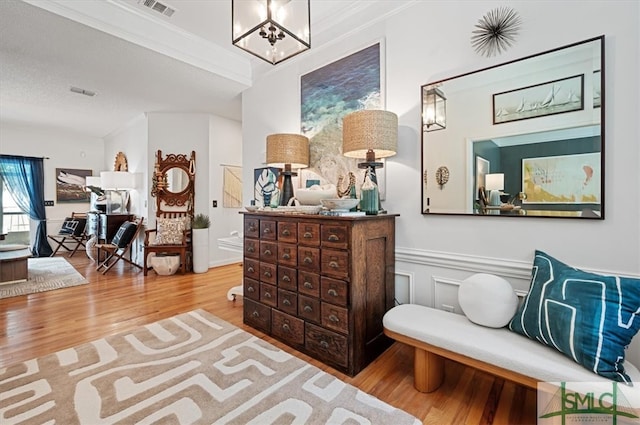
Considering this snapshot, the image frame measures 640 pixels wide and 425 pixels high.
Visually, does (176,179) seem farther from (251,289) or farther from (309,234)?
(309,234)

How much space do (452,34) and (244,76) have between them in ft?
8.14

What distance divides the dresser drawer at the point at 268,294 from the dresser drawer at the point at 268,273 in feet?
0.14

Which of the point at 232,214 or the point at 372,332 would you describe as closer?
the point at 372,332

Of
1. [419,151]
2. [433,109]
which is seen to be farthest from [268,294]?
[433,109]

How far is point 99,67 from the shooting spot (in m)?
3.12

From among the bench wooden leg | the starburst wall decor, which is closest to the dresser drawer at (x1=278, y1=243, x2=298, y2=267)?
the bench wooden leg

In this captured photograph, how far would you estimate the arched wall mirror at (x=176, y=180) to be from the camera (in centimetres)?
482

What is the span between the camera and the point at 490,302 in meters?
1.55

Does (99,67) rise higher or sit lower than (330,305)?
higher

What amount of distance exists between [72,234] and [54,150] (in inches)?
76.4

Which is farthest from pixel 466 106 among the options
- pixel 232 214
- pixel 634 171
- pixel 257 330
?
pixel 232 214

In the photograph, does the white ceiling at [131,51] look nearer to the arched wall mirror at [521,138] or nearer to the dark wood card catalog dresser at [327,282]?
the arched wall mirror at [521,138]

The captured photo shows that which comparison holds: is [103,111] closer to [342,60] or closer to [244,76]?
[244,76]

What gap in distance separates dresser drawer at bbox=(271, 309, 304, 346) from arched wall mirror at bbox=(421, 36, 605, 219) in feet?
4.28
